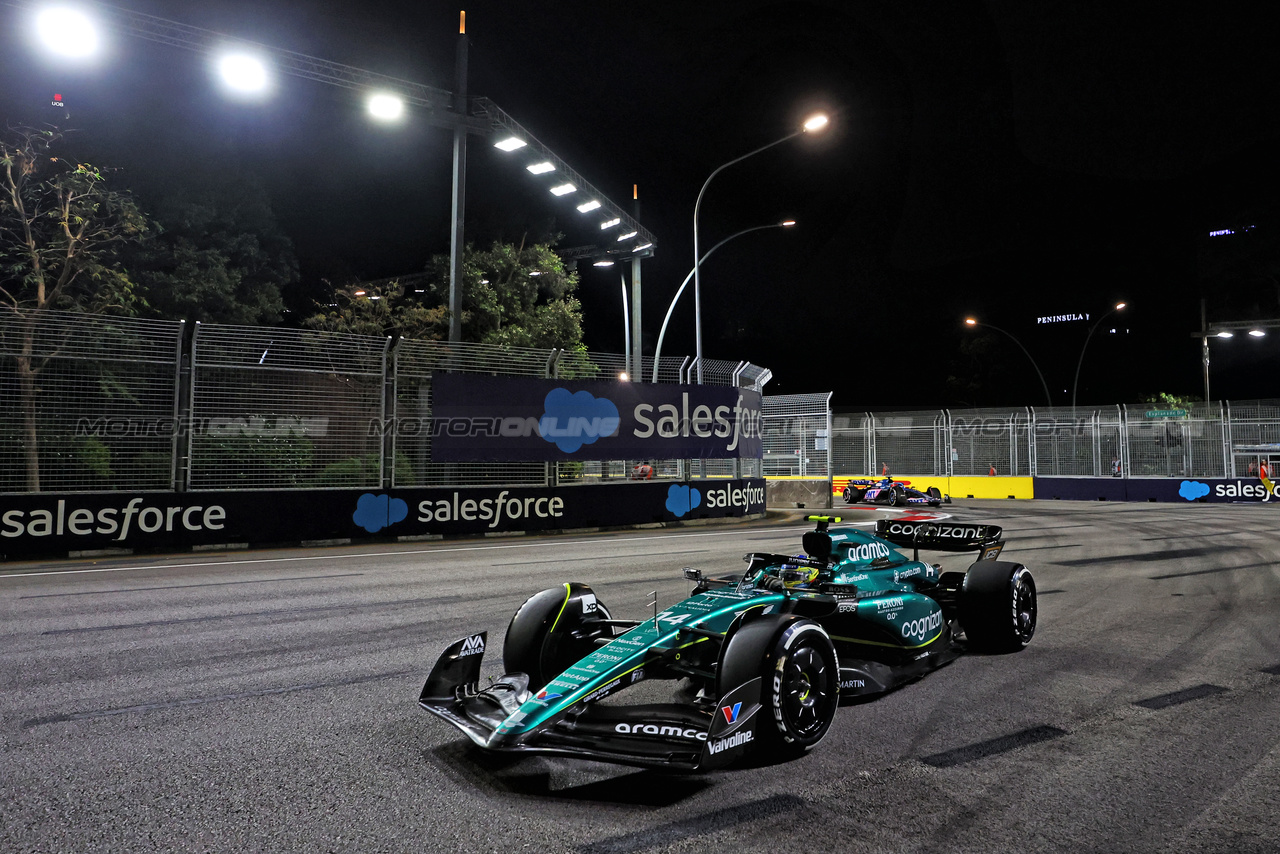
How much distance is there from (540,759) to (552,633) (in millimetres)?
919

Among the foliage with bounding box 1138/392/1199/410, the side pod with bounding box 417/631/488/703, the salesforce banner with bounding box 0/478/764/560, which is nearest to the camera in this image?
the side pod with bounding box 417/631/488/703

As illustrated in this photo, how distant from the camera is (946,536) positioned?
646 cm

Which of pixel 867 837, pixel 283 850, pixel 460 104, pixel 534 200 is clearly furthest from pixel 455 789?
pixel 534 200

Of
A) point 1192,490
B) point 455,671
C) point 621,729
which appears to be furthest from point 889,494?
point 621,729

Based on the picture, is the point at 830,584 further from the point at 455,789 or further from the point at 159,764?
the point at 159,764

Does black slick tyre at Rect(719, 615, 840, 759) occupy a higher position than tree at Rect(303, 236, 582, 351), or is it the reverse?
tree at Rect(303, 236, 582, 351)

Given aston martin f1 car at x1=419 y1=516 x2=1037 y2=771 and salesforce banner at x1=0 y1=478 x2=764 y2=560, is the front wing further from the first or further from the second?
salesforce banner at x1=0 y1=478 x2=764 y2=560

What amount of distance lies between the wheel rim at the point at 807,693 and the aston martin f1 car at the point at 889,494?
882 inches

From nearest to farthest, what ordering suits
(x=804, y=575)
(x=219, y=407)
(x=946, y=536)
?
1. (x=804, y=575)
2. (x=946, y=536)
3. (x=219, y=407)

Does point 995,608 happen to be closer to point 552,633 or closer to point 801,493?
point 552,633

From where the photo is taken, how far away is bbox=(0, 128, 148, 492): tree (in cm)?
1677

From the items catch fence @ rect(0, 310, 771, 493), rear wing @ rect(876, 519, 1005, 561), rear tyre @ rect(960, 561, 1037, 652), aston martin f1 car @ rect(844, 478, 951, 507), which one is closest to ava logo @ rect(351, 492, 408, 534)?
catch fence @ rect(0, 310, 771, 493)

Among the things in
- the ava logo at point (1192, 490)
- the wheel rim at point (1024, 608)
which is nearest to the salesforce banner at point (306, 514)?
the wheel rim at point (1024, 608)

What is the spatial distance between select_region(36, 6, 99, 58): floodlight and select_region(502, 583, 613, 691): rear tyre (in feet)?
51.6
